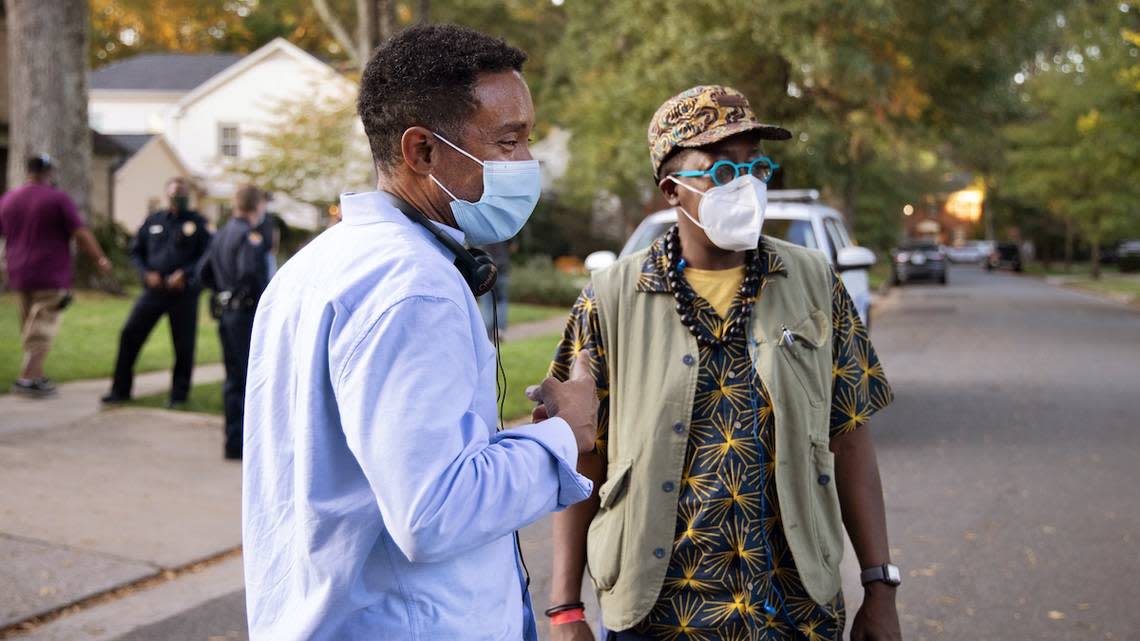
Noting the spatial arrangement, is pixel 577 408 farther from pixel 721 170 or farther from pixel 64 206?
pixel 64 206

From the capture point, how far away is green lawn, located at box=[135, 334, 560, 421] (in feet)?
34.9

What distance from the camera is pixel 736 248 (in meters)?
2.88

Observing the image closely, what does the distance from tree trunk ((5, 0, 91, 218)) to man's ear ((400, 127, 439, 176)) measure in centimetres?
1885

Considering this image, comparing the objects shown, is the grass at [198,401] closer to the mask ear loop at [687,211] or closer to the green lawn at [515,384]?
the green lawn at [515,384]

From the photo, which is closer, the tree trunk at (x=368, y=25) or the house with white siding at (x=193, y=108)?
the tree trunk at (x=368, y=25)

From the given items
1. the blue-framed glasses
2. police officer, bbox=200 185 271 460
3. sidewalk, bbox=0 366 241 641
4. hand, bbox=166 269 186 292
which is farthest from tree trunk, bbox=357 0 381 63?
the blue-framed glasses

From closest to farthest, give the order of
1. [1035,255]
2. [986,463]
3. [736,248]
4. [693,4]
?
[736,248] < [986,463] < [693,4] < [1035,255]

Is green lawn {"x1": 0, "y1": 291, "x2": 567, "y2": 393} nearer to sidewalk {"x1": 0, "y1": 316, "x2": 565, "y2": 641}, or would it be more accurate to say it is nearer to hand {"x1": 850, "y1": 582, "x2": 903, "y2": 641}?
sidewalk {"x1": 0, "y1": 316, "x2": 565, "y2": 641}

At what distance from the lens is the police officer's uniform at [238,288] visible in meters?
8.77

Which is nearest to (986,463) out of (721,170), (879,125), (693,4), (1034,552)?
(1034,552)

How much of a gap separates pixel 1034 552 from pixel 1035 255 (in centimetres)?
7206

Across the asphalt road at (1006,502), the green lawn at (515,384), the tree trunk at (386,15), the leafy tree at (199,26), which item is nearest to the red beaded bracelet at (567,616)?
the asphalt road at (1006,502)

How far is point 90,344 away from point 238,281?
7433 millimetres

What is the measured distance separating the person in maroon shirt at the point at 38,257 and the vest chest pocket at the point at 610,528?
9237 millimetres
